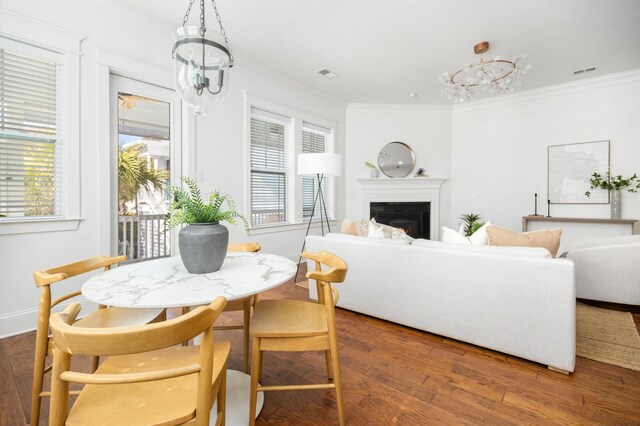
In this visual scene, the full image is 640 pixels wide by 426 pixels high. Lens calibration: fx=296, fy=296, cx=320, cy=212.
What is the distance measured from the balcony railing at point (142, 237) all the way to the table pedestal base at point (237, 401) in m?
1.87

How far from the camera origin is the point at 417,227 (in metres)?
5.55

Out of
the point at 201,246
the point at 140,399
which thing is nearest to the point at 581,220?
the point at 201,246

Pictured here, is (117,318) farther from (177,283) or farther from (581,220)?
(581,220)

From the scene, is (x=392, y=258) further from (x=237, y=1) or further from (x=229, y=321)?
(x=237, y=1)

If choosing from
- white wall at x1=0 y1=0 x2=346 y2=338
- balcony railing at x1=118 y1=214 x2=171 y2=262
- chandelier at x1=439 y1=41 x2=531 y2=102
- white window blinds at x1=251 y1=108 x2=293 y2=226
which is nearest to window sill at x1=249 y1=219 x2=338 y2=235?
white window blinds at x1=251 y1=108 x2=293 y2=226

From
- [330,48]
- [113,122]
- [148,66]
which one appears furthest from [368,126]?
[113,122]

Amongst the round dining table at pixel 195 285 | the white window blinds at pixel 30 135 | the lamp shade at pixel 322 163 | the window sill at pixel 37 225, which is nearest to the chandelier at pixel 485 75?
the lamp shade at pixel 322 163

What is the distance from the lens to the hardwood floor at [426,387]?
142 cm

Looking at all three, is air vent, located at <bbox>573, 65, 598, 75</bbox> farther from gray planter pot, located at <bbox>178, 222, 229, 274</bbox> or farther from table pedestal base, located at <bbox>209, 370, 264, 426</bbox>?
table pedestal base, located at <bbox>209, 370, 264, 426</bbox>

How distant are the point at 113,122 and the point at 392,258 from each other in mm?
2802

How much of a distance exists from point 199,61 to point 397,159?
452 cm

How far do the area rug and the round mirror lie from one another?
3.41 meters

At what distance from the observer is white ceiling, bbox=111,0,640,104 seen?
273 centimetres

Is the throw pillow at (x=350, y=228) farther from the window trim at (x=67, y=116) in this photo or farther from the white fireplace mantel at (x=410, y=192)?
the white fireplace mantel at (x=410, y=192)
